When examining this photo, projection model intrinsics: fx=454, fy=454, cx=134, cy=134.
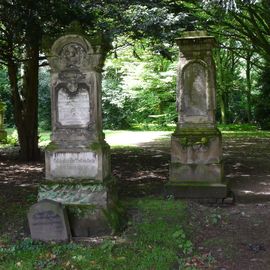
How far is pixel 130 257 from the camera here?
19.1ft

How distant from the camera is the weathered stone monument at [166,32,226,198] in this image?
890cm

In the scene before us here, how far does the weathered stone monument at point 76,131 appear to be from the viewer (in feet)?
23.0

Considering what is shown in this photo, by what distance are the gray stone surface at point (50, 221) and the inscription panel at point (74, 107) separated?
137 centimetres

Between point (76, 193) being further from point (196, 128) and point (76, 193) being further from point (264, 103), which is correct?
point (264, 103)

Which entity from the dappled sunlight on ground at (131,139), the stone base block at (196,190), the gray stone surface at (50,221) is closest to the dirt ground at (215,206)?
the stone base block at (196,190)

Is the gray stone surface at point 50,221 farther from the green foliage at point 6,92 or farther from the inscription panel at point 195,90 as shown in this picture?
the green foliage at point 6,92

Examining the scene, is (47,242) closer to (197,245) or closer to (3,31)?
(197,245)

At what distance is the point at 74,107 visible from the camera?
714 cm

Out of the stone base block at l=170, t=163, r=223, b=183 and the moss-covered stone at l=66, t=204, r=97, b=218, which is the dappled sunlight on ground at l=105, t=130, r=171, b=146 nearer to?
the stone base block at l=170, t=163, r=223, b=183

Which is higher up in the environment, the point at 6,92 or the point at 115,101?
the point at 6,92

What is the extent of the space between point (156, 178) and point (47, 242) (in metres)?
5.06

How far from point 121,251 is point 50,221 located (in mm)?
1174

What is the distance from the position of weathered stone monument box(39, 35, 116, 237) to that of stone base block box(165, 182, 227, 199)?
2.03 metres

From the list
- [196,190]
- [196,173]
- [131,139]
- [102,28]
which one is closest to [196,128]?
[196,173]
